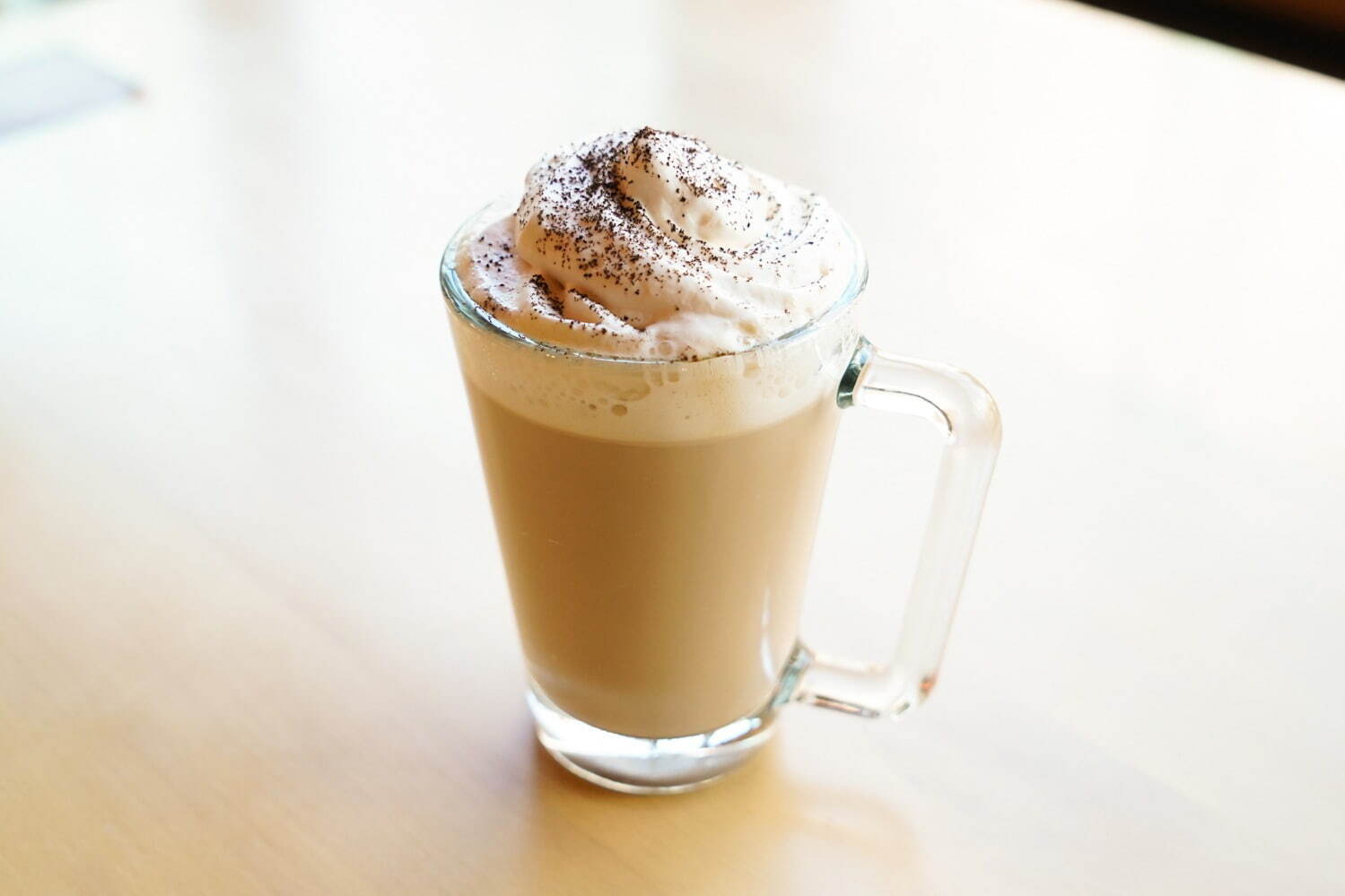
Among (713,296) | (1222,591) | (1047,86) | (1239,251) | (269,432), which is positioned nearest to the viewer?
(713,296)

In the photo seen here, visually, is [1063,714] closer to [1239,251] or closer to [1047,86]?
[1239,251]

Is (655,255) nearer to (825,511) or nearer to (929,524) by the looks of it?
(929,524)

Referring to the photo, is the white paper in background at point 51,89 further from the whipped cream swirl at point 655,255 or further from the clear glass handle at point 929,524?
the clear glass handle at point 929,524

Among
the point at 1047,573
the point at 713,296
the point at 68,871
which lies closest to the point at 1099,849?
the point at 1047,573

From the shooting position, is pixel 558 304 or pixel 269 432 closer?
pixel 558 304

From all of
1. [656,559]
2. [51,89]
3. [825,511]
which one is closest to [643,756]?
[656,559]

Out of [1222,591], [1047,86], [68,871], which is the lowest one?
[68,871]

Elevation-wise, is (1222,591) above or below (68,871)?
above

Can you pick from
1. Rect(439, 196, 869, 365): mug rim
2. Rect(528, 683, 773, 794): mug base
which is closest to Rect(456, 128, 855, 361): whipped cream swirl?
Rect(439, 196, 869, 365): mug rim

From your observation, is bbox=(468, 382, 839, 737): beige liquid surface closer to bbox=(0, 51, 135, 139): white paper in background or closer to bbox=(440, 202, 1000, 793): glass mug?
bbox=(440, 202, 1000, 793): glass mug
